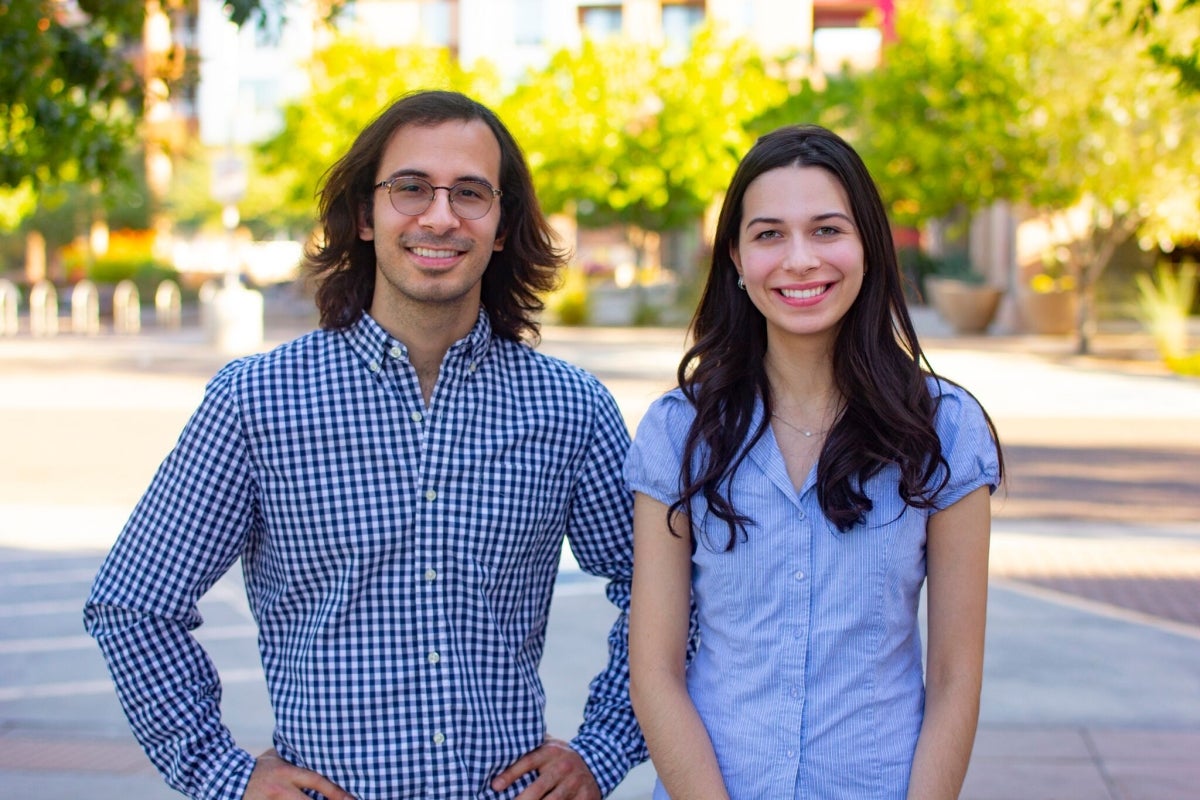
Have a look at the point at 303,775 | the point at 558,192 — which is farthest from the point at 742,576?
the point at 558,192

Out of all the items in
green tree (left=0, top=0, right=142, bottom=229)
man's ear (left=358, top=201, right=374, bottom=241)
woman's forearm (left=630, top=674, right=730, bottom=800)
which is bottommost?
woman's forearm (left=630, top=674, right=730, bottom=800)

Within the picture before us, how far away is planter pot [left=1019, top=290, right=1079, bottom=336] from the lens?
27.9m

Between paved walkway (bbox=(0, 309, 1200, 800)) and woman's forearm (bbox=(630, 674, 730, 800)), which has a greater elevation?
woman's forearm (bbox=(630, 674, 730, 800))

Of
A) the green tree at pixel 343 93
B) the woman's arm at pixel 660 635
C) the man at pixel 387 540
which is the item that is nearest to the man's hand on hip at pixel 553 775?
the man at pixel 387 540

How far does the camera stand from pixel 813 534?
2258mm

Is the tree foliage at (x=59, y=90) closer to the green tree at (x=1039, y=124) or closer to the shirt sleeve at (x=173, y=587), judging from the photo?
the shirt sleeve at (x=173, y=587)

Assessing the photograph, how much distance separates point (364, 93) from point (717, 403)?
1269 inches

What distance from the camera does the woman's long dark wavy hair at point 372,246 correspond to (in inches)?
102

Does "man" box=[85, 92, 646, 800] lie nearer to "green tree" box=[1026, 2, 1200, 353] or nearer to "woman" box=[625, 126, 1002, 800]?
"woman" box=[625, 126, 1002, 800]

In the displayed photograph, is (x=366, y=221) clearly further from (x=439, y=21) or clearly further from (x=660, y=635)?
(x=439, y=21)

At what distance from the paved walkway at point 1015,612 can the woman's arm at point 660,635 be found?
2.58m

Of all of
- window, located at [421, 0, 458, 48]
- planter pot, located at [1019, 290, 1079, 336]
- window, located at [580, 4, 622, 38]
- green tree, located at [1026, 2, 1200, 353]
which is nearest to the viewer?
green tree, located at [1026, 2, 1200, 353]

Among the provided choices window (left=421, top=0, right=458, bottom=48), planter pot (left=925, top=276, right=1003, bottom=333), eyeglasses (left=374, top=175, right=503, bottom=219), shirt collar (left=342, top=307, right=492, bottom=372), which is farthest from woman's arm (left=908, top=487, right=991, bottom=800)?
window (left=421, top=0, right=458, bottom=48)

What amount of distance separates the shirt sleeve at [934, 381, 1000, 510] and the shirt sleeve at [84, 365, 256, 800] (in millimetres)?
1143
